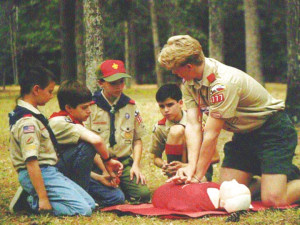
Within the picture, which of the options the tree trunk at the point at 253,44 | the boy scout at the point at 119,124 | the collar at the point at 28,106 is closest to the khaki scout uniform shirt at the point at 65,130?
the collar at the point at 28,106

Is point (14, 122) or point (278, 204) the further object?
point (278, 204)

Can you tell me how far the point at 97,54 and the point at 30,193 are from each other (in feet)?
10.8

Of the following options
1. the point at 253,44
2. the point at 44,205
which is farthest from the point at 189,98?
the point at 253,44

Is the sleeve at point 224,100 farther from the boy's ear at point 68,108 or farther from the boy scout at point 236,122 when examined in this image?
the boy's ear at point 68,108

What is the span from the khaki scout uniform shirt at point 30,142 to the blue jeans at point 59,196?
111 millimetres

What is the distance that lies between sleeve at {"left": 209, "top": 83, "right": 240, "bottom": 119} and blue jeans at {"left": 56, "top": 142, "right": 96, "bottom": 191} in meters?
1.13

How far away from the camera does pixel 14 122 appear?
4434 millimetres

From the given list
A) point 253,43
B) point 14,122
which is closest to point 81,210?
point 14,122

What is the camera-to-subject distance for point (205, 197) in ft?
15.2

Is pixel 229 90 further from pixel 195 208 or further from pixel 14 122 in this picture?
pixel 14 122

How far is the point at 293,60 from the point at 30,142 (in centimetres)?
725

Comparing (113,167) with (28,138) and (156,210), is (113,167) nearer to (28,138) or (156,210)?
(156,210)

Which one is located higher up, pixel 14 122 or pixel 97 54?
pixel 97 54

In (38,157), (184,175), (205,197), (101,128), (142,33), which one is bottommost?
(205,197)
